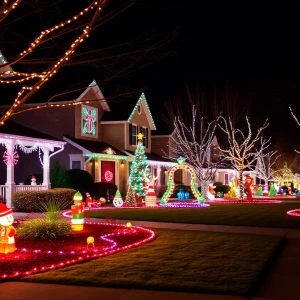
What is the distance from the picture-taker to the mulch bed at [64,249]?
855cm

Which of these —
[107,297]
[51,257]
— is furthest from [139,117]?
[107,297]

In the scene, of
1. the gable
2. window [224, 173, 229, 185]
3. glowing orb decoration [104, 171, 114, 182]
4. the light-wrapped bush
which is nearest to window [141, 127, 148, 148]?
the gable

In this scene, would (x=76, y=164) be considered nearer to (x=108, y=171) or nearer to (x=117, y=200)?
(x=108, y=171)

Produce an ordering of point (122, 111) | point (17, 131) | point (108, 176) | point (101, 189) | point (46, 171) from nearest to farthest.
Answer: point (17, 131), point (46, 171), point (101, 189), point (108, 176), point (122, 111)

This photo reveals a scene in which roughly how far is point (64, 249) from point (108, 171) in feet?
74.8

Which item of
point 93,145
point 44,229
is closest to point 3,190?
point 93,145

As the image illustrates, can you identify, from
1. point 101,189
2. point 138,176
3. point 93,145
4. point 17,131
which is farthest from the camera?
point 93,145

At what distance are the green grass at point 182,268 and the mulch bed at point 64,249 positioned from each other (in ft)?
1.07

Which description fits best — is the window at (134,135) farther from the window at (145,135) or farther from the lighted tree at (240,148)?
the lighted tree at (240,148)

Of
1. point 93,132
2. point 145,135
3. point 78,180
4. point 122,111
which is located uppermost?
point 122,111

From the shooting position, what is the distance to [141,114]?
38.4m

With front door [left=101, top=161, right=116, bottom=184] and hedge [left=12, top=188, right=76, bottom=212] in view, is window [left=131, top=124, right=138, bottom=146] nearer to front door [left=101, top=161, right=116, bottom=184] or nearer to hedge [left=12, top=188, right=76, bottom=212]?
front door [left=101, top=161, right=116, bottom=184]

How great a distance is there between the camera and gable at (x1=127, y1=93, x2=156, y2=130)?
3662 cm

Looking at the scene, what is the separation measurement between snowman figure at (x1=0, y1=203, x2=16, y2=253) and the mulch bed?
18cm
